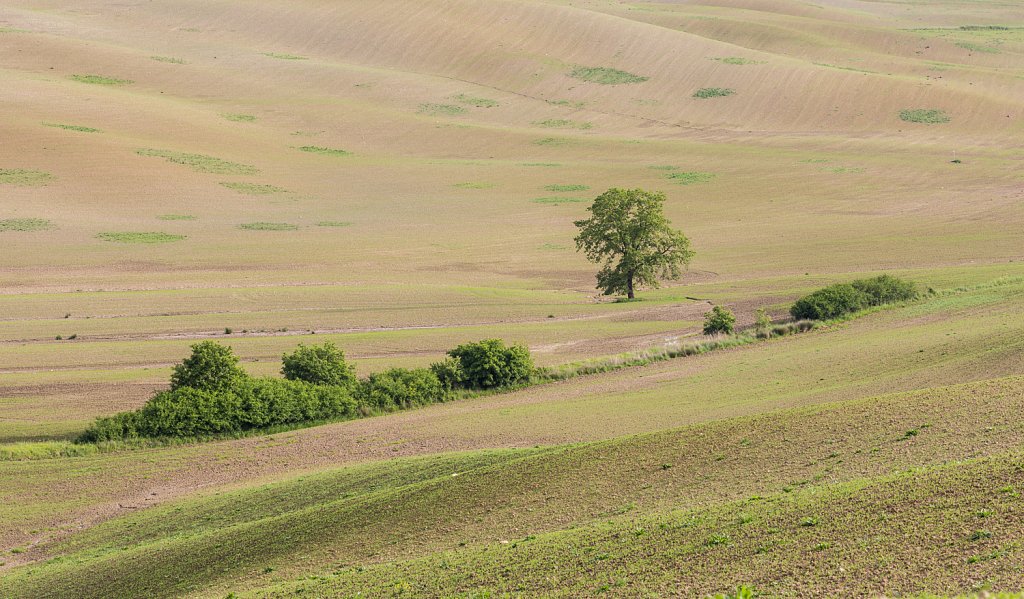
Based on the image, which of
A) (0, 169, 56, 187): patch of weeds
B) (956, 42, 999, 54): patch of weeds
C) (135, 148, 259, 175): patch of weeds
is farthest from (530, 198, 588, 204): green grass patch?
(956, 42, 999, 54): patch of weeds

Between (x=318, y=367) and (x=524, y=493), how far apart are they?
17.1 m

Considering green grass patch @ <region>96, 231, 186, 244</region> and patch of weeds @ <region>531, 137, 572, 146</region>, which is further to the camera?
patch of weeds @ <region>531, 137, 572, 146</region>

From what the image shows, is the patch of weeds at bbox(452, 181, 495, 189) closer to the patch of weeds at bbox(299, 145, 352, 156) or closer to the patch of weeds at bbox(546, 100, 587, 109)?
the patch of weeds at bbox(299, 145, 352, 156)

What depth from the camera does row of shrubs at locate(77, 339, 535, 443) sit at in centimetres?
3206

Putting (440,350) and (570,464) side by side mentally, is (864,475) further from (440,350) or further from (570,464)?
(440,350)

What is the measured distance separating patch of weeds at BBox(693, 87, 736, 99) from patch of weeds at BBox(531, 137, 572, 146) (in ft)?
68.2

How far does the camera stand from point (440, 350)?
1729 inches

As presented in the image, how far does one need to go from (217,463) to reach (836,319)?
26556mm

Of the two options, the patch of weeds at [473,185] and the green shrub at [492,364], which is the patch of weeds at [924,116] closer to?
the patch of weeds at [473,185]

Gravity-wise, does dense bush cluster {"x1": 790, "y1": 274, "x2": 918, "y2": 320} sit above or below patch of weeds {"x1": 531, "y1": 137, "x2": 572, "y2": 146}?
below

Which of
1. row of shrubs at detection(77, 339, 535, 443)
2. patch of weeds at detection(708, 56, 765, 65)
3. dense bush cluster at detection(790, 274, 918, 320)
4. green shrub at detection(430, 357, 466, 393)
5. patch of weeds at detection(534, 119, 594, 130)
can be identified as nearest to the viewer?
row of shrubs at detection(77, 339, 535, 443)

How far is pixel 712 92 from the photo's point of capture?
122812 mm

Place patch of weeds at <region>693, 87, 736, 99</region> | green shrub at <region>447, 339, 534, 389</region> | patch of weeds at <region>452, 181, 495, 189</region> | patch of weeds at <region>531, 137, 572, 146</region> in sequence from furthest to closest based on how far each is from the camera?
patch of weeds at <region>693, 87, 736, 99</region> → patch of weeds at <region>531, 137, 572, 146</region> → patch of weeds at <region>452, 181, 495, 189</region> → green shrub at <region>447, 339, 534, 389</region>

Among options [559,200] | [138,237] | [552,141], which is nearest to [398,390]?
[138,237]
